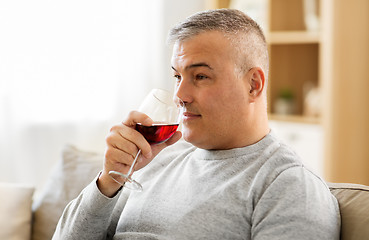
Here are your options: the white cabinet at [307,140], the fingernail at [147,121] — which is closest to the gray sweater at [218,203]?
the fingernail at [147,121]

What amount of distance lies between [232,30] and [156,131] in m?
0.35

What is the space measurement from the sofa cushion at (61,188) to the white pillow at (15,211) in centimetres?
4

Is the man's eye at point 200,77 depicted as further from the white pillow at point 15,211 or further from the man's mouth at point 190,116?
the white pillow at point 15,211

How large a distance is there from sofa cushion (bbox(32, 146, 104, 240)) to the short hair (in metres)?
0.70

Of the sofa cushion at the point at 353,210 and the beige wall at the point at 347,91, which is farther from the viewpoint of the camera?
the beige wall at the point at 347,91

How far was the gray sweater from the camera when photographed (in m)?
1.29

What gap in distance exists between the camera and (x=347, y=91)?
3527 millimetres

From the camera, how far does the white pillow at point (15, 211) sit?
2023 mm

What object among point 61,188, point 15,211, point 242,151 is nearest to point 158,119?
point 242,151

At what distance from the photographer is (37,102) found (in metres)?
3.70

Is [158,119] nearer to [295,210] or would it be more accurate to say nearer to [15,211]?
[295,210]

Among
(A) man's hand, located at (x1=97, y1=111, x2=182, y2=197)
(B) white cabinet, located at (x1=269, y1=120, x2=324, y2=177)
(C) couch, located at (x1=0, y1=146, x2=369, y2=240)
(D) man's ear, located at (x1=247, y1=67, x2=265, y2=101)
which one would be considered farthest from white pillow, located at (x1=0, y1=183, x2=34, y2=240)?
(B) white cabinet, located at (x1=269, y1=120, x2=324, y2=177)

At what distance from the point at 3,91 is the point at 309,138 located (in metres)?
1.99

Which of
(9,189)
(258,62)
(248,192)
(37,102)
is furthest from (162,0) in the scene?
(248,192)
